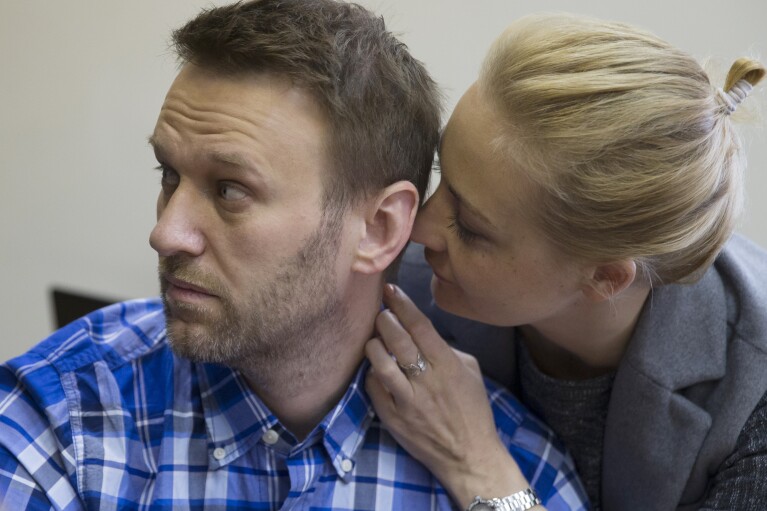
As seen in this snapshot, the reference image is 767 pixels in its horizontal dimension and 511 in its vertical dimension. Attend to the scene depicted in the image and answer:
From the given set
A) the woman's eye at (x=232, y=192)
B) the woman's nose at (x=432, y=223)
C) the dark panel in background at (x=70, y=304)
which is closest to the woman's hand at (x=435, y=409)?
the woman's nose at (x=432, y=223)

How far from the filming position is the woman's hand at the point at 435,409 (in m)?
1.38

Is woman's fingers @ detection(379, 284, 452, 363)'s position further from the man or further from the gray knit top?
the gray knit top

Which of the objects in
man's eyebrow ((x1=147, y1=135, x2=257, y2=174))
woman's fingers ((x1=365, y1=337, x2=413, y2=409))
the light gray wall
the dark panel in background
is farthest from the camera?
the light gray wall

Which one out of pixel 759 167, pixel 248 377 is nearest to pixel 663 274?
pixel 248 377

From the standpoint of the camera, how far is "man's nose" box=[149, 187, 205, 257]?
45.5 inches

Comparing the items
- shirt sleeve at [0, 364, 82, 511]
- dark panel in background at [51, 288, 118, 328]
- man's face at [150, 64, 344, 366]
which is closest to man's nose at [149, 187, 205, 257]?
man's face at [150, 64, 344, 366]

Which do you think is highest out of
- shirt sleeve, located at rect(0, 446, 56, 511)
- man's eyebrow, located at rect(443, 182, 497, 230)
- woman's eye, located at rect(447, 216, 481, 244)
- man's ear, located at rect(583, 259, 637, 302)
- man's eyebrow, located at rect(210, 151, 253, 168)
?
man's eyebrow, located at rect(210, 151, 253, 168)

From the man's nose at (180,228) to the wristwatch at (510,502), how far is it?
21.9 inches

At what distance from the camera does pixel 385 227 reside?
1.31 meters

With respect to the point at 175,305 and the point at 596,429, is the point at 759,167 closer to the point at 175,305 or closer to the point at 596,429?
the point at 596,429

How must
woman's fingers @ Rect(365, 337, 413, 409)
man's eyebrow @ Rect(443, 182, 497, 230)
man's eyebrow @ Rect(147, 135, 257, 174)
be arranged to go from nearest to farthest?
man's eyebrow @ Rect(147, 135, 257, 174), man's eyebrow @ Rect(443, 182, 497, 230), woman's fingers @ Rect(365, 337, 413, 409)

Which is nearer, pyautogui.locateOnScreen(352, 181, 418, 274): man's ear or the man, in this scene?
the man

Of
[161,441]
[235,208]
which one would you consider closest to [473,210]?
[235,208]

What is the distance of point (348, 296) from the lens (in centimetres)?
133
